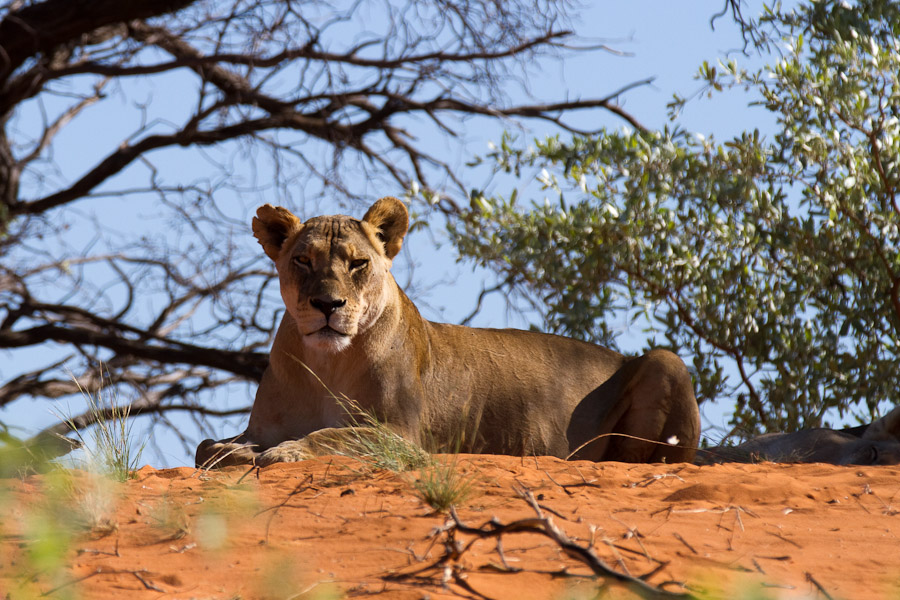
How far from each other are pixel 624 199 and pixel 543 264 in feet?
2.61

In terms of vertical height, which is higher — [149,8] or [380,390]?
[149,8]

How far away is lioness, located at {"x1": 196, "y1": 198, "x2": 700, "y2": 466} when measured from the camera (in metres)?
5.47

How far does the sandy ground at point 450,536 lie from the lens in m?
3.08

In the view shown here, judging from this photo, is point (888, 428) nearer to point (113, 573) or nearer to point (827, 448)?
point (827, 448)

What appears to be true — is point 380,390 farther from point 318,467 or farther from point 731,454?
point 731,454

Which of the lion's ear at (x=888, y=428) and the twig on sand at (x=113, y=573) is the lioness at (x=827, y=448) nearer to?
the lion's ear at (x=888, y=428)

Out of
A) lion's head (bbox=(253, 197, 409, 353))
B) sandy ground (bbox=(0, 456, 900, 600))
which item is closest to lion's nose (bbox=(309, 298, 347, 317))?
lion's head (bbox=(253, 197, 409, 353))

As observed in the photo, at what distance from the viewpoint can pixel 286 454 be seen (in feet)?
16.4

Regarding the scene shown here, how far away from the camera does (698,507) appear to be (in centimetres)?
403

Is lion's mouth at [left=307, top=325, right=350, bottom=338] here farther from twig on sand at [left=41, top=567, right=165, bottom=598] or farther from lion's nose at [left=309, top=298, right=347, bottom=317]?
twig on sand at [left=41, top=567, right=165, bottom=598]

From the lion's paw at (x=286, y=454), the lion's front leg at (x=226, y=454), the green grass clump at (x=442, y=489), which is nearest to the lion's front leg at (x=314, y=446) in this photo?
the lion's paw at (x=286, y=454)

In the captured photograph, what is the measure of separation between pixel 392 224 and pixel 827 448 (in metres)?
2.97

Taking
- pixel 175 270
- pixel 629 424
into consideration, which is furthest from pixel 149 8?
pixel 629 424

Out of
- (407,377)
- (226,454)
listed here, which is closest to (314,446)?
(226,454)
